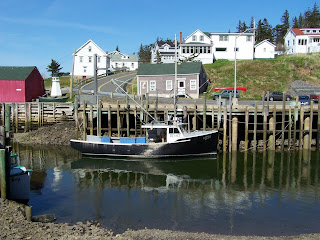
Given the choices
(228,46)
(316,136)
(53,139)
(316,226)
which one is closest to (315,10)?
(228,46)

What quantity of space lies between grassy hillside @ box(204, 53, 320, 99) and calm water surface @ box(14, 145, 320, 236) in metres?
25.3

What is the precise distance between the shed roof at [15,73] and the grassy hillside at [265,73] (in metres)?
24.6

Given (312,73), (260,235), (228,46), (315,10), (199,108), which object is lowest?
(260,235)

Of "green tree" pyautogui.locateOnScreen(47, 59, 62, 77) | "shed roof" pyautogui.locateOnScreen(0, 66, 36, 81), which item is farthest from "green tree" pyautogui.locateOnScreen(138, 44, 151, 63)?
"shed roof" pyautogui.locateOnScreen(0, 66, 36, 81)

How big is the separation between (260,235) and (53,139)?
77.3 ft

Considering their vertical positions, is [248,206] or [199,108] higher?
[199,108]

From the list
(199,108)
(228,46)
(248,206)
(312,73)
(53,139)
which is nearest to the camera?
(248,206)

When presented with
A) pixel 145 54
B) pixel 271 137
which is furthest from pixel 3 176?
pixel 145 54

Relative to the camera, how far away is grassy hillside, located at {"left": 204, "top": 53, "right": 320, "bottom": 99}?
50875 mm

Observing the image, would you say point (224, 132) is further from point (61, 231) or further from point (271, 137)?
point (61, 231)

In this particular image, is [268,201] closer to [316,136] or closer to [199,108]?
→ [199,108]

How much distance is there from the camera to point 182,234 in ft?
42.8

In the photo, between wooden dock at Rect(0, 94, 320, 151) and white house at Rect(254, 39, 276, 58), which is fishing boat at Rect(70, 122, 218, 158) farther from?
white house at Rect(254, 39, 276, 58)

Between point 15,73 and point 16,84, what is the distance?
7.07 feet
